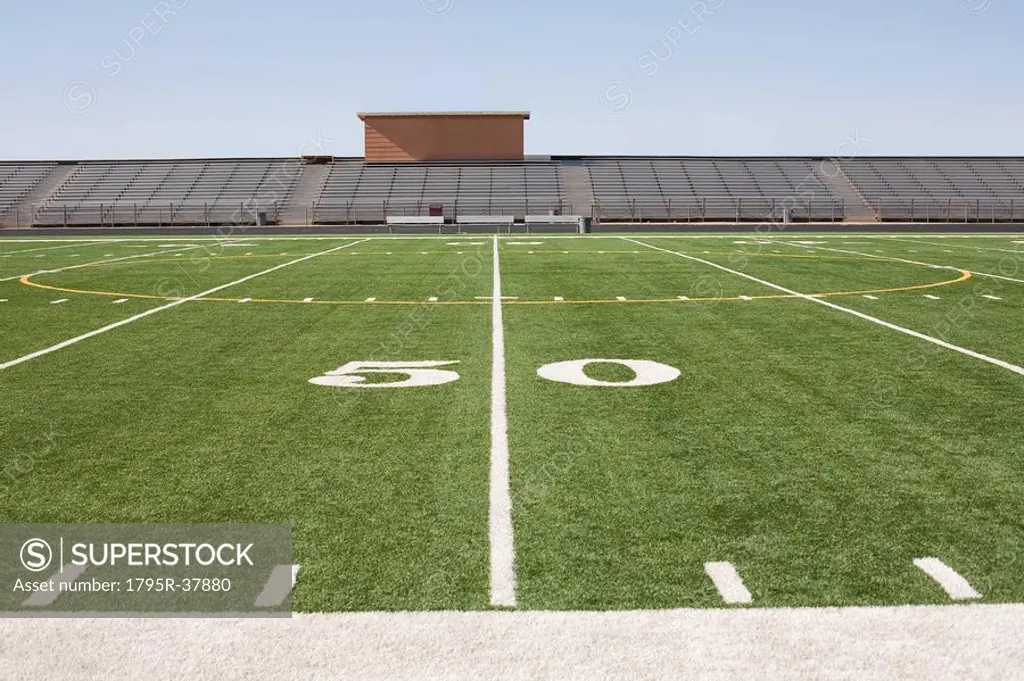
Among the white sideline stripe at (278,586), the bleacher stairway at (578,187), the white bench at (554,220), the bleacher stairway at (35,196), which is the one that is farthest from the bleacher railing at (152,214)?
the white sideline stripe at (278,586)

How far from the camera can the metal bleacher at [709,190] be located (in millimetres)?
55250

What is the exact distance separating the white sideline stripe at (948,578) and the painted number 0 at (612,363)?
3.89m

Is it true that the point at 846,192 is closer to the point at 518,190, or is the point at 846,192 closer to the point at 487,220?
the point at 518,190

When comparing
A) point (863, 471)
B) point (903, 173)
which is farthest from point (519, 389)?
point (903, 173)

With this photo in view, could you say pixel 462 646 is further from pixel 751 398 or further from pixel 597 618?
pixel 751 398

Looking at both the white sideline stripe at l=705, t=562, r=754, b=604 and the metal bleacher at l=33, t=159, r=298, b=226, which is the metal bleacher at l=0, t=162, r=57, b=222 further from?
the white sideline stripe at l=705, t=562, r=754, b=604

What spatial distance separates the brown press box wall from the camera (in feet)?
211

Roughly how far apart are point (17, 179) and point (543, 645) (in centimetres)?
7152

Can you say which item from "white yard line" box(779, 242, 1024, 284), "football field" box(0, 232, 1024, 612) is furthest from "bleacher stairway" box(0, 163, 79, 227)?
"football field" box(0, 232, 1024, 612)

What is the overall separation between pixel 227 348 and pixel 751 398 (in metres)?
5.74

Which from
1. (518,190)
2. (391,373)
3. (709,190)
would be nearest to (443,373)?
(391,373)

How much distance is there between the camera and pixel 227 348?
10.0 metres

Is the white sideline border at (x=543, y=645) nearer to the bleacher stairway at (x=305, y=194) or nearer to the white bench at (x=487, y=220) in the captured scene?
the white bench at (x=487, y=220)

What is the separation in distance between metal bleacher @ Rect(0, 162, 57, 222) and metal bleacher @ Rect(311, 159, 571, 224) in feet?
67.5
